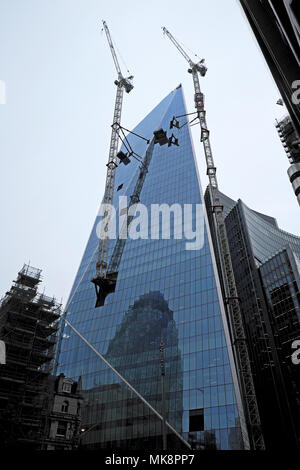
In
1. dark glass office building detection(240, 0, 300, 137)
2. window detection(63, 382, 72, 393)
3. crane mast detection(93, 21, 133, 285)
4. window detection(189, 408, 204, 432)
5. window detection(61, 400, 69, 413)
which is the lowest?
window detection(189, 408, 204, 432)

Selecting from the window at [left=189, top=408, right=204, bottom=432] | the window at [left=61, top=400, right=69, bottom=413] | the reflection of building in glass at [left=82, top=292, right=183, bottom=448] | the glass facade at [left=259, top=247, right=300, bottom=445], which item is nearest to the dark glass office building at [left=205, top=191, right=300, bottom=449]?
the glass facade at [left=259, top=247, right=300, bottom=445]

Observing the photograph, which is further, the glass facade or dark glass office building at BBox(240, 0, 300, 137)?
the glass facade

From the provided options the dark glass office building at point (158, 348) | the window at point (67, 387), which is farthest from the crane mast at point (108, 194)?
the window at point (67, 387)

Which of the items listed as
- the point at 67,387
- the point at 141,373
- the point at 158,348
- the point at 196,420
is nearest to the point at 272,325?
the point at 158,348

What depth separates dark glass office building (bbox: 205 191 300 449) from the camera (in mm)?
79188

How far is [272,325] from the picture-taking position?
92.5 metres

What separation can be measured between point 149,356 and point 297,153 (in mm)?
43844

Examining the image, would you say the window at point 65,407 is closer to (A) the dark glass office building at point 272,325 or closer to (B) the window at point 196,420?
(B) the window at point 196,420

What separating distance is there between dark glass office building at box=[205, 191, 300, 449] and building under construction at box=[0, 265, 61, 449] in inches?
1897

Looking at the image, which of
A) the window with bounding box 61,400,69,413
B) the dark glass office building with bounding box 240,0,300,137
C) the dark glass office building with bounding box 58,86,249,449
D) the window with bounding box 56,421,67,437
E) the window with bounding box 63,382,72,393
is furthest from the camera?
the window with bounding box 63,382,72,393

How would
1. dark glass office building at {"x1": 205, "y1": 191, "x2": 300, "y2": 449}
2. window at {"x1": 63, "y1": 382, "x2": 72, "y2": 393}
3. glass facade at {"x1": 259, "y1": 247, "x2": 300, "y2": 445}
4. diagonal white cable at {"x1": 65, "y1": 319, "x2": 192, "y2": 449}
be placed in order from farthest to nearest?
glass facade at {"x1": 259, "y1": 247, "x2": 300, "y2": 445}, dark glass office building at {"x1": 205, "y1": 191, "x2": 300, "y2": 449}, window at {"x1": 63, "y1": 382, "x2": 72, "y2": 393}, diagonal white cable at {"x1": 65, "y1": 319, "x2": 192, "y2": 449}

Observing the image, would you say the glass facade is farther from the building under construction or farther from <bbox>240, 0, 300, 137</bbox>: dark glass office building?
<bbox>240, 0, 300, 137</bbox>: dark glass office building

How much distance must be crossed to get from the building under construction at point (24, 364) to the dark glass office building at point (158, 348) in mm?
11517
